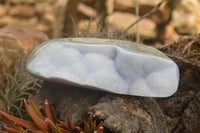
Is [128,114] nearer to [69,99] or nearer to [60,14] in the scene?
[69,99]

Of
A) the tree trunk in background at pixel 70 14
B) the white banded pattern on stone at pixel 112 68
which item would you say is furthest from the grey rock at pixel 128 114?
the tree trunk in background at pixel 70 14

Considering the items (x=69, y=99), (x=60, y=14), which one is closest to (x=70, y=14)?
(x=60, y=14)

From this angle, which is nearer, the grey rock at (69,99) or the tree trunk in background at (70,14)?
the grey rock at (69,99)

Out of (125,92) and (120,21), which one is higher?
(125,92)

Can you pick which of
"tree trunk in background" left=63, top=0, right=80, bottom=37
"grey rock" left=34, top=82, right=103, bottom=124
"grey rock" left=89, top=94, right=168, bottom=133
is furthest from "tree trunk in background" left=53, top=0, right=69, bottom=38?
"grey rock" left=89, top=94, right=168, bottom=133

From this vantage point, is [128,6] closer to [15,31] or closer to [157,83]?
[15,31]

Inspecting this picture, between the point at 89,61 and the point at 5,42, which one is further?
the point at 5,42

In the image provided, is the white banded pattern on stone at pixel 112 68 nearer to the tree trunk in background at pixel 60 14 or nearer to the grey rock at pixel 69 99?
the grey rock at pixel 69 99

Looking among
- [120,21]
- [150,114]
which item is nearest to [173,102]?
[150,114]
